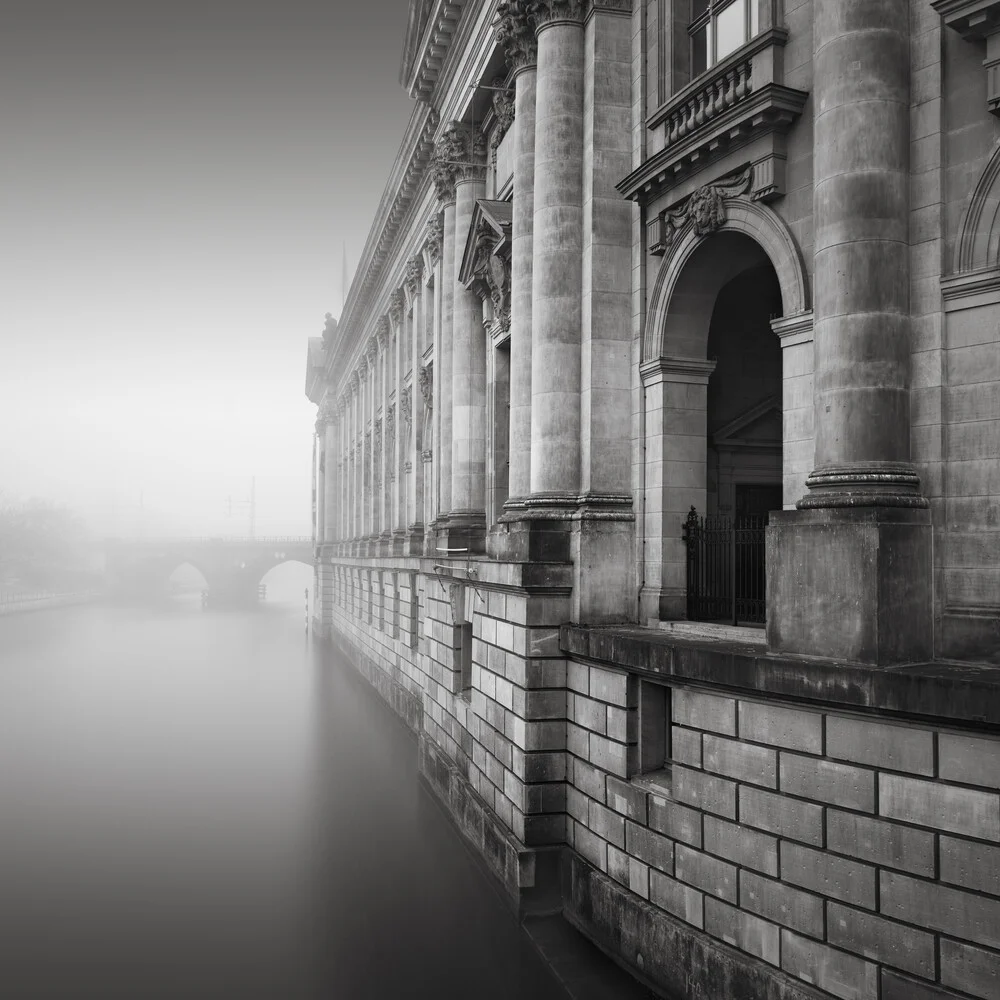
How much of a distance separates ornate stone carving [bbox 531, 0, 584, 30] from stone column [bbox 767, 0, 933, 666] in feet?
22.6

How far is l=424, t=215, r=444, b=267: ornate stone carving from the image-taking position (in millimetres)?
27391

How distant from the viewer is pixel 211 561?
392ft

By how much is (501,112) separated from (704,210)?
1032 centimetres

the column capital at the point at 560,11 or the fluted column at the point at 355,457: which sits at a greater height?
the column capital at the point at 560,11

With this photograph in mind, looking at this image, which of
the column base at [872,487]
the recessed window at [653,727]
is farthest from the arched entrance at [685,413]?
the column base at [872,487]

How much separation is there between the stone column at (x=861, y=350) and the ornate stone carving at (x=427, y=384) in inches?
869

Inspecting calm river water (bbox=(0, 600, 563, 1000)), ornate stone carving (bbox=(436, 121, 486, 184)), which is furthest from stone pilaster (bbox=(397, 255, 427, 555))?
ornate stone carving (bbox=(436, 121, 486, 184))

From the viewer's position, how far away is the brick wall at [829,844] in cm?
764

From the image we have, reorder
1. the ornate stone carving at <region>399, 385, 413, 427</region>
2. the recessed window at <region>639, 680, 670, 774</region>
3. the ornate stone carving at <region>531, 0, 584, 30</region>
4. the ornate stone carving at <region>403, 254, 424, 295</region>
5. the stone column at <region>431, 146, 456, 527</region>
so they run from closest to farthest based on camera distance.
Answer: the recessed window at <region>639, 680, 670, 774</region>, the ornate stone carving at <region>531, 0, 584, 30</region>, the stone column at <region>431, 146, 456, 527</region>, the ornate stone carving at <region>403, 254, 424, 295</region>, the ornate stone carving at <region>399, 385, 413, 427</region>

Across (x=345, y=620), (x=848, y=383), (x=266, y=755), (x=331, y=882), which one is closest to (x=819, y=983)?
(x=848, y=383)

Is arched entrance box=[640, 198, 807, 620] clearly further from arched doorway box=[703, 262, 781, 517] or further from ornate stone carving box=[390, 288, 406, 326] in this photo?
ornate stone carving box=[390, 288, 406, 326]

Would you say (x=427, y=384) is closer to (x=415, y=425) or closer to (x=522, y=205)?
(x=415, y=425)

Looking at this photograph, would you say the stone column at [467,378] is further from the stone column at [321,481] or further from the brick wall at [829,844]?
the stone column at [321,481]

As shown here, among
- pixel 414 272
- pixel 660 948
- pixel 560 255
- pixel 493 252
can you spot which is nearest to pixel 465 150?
pixel 493 252
